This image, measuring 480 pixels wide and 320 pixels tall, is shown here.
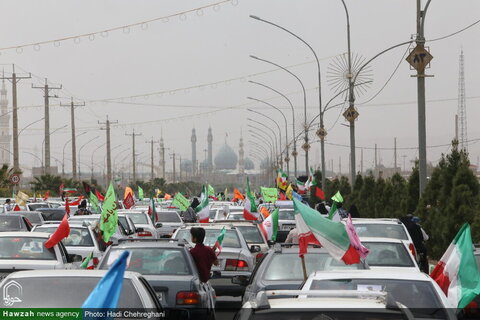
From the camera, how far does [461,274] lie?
1213 cm

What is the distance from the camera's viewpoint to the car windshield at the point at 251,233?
81.4 ft

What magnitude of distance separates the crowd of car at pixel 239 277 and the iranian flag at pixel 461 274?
2.60ft

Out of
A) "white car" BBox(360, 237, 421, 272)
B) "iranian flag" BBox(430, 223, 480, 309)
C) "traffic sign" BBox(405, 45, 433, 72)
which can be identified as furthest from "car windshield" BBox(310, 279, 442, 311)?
"traffic sign" BBox(405, 45, 433, 72)

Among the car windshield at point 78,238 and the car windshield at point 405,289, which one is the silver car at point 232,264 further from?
the car windshield at point 405,289

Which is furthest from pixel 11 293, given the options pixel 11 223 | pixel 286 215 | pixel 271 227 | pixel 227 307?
pixel 286 215

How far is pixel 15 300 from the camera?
32.1ft

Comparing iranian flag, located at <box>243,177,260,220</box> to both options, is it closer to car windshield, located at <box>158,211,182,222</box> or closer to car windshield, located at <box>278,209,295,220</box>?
car windshield, located at <box>278,209,295,220</box>

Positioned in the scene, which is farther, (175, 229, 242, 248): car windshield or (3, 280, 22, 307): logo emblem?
(175, 229, 242, 248): car windshield

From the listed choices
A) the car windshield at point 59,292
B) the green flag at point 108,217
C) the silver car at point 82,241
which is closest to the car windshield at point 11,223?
the silver car at point 82,241

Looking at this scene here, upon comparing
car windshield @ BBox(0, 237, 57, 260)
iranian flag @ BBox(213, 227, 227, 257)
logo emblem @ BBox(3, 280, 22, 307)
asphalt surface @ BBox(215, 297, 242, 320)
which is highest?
logo emblem @ BBox(3, 280, 22, 307)

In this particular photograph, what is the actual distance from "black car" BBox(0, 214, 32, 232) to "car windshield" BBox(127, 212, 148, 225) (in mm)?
4630

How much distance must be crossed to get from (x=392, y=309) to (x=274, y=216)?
54.1 feet

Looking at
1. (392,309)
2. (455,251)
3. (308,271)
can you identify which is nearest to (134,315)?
(392,309)

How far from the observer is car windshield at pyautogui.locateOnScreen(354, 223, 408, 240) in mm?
22047
